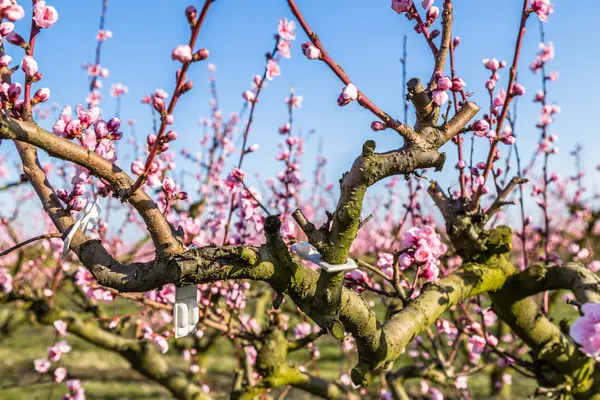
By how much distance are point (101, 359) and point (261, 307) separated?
5586 millimetres

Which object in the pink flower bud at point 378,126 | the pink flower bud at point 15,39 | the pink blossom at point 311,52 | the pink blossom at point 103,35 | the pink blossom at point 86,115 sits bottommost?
the pink flower bud at point 378,126

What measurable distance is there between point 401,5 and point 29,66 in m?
1.39

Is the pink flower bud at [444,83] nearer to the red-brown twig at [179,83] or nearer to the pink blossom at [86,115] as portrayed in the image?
the red-brown twig at [179,83]

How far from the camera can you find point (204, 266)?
152 cm

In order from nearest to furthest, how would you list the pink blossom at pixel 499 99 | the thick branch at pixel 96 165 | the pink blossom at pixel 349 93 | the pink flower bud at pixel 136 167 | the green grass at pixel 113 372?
the thick branch at pixel 96 165, the pink blossom at pixel 349 93, the pink flower bud at pixel 136 167, the pink blossom at pixel 499 99, the green grass at pixel 113 372

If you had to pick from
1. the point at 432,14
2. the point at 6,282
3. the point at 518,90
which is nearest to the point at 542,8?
the point at 518,90

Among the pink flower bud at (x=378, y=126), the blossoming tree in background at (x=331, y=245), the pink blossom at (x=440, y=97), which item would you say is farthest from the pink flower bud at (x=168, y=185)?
the pink blossom at (x=440, y=97)

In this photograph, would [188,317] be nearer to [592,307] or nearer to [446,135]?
[446,135]

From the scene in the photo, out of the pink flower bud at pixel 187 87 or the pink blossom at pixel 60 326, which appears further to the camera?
the pink blossom at pixel 60 326

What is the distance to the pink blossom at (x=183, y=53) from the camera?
1200mm

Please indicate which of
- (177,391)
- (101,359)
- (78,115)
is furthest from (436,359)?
(101,359)

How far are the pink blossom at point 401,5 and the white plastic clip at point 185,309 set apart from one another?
134 centimetres

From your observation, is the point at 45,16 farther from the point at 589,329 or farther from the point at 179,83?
the point at 589,329

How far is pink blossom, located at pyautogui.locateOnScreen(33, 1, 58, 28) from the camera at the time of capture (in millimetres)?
1618
